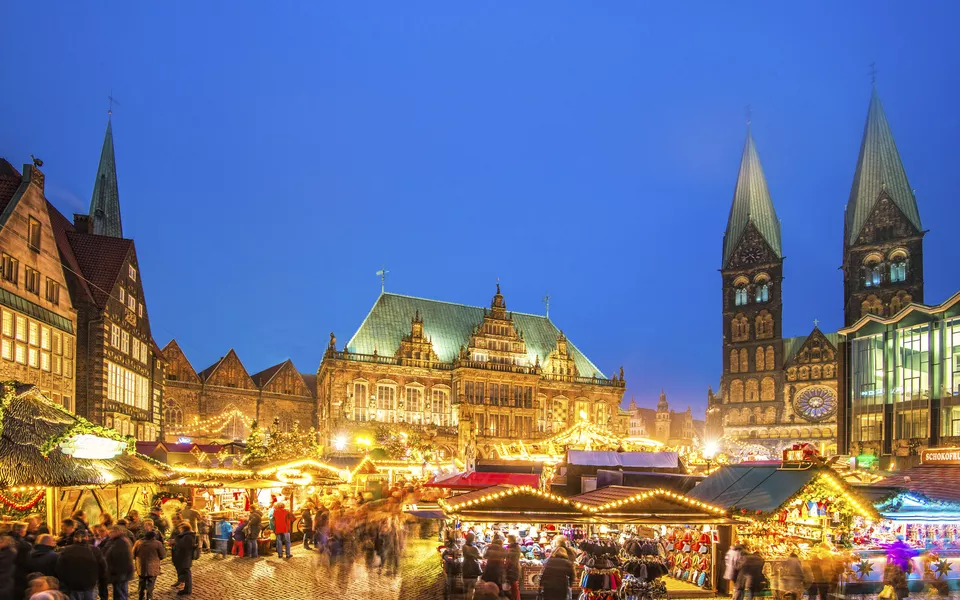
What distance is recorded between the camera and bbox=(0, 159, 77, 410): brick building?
25594 millimetres

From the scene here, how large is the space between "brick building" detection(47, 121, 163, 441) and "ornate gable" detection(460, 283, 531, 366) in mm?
30608

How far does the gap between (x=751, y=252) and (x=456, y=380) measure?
4176 centimetres

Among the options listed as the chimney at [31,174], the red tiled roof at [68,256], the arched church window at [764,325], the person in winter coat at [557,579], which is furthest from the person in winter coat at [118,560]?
the arched church window at [764,325]

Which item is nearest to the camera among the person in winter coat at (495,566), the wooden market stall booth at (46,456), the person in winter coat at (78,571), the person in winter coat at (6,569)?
the person in winter coat at (6,569)

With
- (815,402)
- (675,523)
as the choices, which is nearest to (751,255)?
(815,402)

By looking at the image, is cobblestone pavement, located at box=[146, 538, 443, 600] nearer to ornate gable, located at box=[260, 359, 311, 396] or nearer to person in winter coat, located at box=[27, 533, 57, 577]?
person in winter coat, located at box=[27, 533, 57, 577]

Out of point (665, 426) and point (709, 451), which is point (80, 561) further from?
point (665, 426)

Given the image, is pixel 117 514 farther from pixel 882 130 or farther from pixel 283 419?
pixel 882 130

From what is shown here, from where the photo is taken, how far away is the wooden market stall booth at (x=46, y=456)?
17.1 metres

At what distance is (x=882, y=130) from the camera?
8525 cm

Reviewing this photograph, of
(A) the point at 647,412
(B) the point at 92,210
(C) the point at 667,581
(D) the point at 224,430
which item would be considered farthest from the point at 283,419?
(A) the point at 647,412

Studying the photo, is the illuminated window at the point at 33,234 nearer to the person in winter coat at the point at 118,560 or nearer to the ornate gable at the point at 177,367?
the person in winter coat at the point at 118,560

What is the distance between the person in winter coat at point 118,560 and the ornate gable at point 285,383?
177 ft

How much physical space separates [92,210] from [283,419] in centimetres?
2108
